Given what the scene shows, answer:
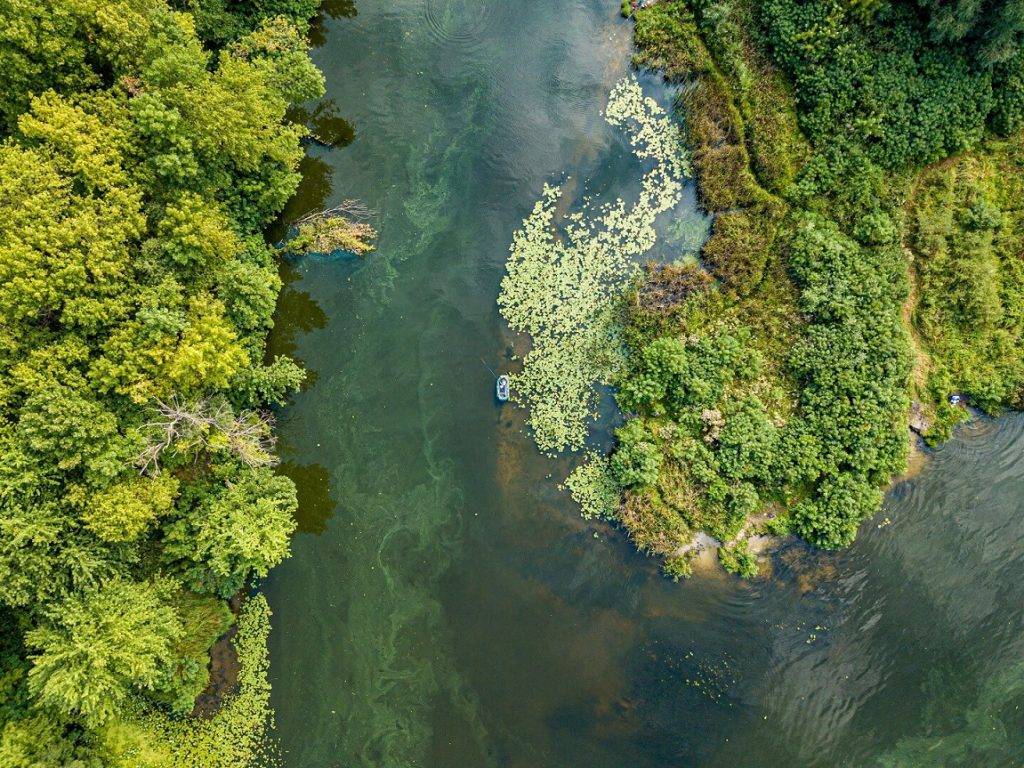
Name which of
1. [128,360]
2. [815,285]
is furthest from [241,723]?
[815,285]

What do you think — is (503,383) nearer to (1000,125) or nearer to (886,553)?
(886,553)

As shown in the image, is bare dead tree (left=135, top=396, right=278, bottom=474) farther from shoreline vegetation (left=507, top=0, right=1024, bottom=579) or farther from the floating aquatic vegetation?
shoreline vegetation (left=507, top=0, right=1024, bottom=579)

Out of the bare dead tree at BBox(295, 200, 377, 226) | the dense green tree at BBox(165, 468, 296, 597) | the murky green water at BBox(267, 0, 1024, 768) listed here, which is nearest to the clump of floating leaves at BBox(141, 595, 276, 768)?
the murky green water at BBox(267, 0, 1024, 768)

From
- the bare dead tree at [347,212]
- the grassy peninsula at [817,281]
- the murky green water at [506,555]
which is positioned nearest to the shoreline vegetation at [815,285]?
the grassy peninsula at [817,281]

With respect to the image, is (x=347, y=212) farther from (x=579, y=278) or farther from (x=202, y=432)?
(x=202, y=432)

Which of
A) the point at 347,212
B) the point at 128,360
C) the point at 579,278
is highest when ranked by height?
the point at 579,278
